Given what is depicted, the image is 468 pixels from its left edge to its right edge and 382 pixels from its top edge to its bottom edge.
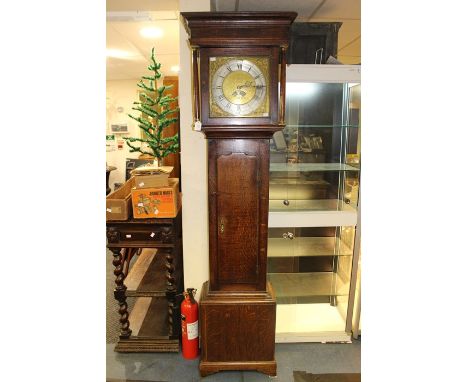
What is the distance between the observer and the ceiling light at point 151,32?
257cm

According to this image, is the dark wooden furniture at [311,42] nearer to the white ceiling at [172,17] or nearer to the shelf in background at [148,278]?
the white ceiling at [172,17]

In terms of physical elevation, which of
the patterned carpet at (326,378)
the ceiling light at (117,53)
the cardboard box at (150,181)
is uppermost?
the ceiling light at (117,53)

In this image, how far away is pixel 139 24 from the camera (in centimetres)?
241

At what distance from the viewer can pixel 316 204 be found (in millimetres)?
2332

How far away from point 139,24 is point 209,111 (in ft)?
4.12

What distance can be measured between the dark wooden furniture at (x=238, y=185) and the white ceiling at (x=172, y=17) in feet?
1.34

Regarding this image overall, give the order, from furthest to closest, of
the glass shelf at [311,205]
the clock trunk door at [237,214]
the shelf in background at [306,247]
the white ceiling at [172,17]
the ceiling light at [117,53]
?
the ceiling light at [117,53] → the shelf in background at [306,247] → the glass shelf at [311,205] → the white ceiling at [172,17] → the clock trunk door at [237,214]

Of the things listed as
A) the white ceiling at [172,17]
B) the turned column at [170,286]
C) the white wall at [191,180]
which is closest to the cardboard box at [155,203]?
the white wall at [191,180]

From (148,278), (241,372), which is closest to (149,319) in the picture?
(148,278)

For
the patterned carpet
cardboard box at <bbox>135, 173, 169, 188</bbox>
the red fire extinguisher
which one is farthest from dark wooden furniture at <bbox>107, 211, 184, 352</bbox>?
the patterned carpet

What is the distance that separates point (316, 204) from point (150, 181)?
1192 mm
